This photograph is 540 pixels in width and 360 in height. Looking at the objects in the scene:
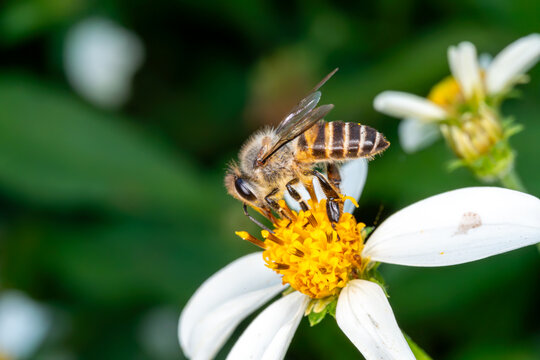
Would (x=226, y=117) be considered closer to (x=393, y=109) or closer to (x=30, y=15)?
(x=30, y=15)

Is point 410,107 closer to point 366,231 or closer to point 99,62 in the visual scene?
point 366,231

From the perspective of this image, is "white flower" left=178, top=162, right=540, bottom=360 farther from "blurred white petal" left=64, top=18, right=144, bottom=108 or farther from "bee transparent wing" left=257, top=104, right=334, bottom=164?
"blurred white petal" left=64, top=18, right=144, bottom=108

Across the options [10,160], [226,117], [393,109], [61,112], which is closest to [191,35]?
[226,117]

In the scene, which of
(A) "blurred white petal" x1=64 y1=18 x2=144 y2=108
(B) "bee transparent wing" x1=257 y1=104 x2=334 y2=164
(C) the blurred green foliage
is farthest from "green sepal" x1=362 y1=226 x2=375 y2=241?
(A) "blurred white petal" x1=64 y1=18 x2=144 y2=108

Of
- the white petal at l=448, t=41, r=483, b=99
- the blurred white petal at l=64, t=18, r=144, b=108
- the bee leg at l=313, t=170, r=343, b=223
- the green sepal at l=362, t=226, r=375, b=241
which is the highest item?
the blurred white petal at l=64, t=18, r=144, b=108

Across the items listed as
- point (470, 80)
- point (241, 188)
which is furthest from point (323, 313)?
point (470, 80)

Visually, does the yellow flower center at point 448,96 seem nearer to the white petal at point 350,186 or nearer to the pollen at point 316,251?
the white petal at point 350,186

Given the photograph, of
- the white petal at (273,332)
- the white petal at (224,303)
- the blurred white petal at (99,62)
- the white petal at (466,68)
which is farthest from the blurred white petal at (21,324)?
the white petal at (466,68)
